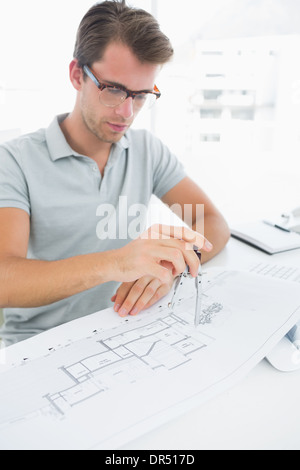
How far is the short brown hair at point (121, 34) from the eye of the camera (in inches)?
37.3

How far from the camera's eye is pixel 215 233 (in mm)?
1083

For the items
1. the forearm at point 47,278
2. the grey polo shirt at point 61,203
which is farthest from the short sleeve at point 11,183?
the forearm at point 47,278

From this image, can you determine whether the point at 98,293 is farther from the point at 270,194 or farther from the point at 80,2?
the point at 80,2

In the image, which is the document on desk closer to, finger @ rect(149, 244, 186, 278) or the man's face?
finger @ rect(149, 244, 186, 278)

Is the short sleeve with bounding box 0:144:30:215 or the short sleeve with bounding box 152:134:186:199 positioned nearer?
the short sleeve with bounding box 0:144:30:215

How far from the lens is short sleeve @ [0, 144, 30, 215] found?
0.88 meters

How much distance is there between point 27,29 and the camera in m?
2.27

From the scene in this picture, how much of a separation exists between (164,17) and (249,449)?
2722 millimetres

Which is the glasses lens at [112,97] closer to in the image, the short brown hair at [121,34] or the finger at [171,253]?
the short brown hair at [121,34]

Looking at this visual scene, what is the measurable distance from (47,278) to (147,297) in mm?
200

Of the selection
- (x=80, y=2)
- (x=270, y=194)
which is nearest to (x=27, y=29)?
(x=80, y=2)

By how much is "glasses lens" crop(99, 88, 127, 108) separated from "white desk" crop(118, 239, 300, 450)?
73 centimetres

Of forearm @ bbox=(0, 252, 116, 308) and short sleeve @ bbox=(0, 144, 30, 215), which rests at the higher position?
short sleeve @ bbox=(0, 144, 30, 215)

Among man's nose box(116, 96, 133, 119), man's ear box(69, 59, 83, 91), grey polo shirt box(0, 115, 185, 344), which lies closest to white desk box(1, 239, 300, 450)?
grey polo shirt box(0, 115, 185, 344)
